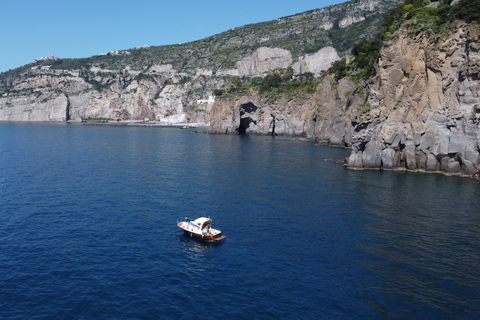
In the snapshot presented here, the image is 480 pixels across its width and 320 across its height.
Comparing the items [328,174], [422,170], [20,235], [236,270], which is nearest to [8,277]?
[20,235]

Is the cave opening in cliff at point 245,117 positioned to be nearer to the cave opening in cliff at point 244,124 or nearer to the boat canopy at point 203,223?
the cave opening in cliff at point 244,124

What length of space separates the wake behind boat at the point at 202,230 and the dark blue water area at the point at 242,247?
97 centimetres

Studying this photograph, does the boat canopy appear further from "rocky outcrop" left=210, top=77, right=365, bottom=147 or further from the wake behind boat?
"rocky outcrop" left=210, top=77, right=365, bottom=147

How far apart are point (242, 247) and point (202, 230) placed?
16.2ft

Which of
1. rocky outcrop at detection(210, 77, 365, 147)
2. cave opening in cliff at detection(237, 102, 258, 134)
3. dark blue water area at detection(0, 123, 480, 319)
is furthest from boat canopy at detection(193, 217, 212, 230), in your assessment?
cave opening in cliff at detection(237, 102, 258, 134)

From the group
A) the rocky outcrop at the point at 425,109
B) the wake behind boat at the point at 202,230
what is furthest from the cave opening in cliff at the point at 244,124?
the wake behind boat at the point at 202,230

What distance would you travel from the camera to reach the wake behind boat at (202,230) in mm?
38438

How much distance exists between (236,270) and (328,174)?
41.9 metres

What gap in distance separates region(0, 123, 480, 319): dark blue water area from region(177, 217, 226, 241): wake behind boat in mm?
969

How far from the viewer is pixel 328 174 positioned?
230ft

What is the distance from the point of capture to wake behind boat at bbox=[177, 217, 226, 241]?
3844cm

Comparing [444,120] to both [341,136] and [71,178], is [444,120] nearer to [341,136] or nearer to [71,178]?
[341,136]

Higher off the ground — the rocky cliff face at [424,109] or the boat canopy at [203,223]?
the rocky cliff face at [424,109]

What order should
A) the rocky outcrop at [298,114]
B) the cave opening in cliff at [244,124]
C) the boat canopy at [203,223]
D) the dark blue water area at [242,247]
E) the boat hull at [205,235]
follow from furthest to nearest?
the cave opening in cliff at [244,124] → the rocky outcrop at [298,114] → the boat canopy at [203,223] → the boat hull at [205,235] → the dark blue water area at [242,247]
